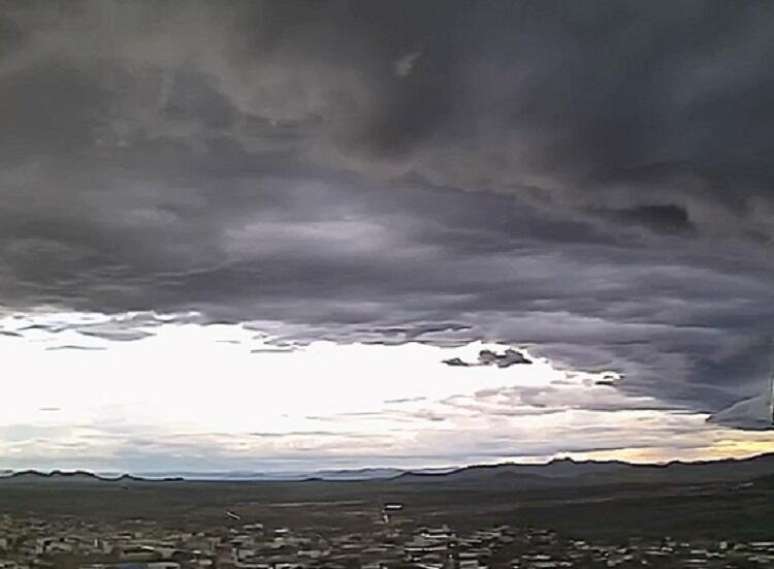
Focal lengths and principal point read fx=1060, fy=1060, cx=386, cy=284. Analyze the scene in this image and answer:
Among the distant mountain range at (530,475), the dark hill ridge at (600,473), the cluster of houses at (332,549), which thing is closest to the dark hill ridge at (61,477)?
the distant mountain range at (530,475)

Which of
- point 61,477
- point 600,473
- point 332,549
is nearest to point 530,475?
point 600,473

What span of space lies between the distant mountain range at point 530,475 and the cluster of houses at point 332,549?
0.20m

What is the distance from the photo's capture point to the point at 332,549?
13.9 ft

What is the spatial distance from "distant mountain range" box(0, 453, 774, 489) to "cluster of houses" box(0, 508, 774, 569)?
0.66 feet

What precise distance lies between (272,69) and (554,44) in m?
1.09

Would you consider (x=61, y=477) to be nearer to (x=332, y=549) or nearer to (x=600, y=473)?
(x=332, y=549)

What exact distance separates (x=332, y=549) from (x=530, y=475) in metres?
0.90

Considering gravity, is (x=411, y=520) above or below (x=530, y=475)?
below

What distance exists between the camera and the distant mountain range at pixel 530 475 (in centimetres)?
441

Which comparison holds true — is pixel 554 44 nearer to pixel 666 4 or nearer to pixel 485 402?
pixel 666 4

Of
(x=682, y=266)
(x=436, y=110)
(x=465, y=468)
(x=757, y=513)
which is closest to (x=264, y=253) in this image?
(x=436, y=110)

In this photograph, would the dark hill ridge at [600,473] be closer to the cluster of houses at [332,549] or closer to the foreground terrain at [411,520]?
the foreground terrain at [411,520]

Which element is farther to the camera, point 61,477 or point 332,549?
point 61,477

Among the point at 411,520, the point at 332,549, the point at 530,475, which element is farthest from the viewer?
the point at 530,475
